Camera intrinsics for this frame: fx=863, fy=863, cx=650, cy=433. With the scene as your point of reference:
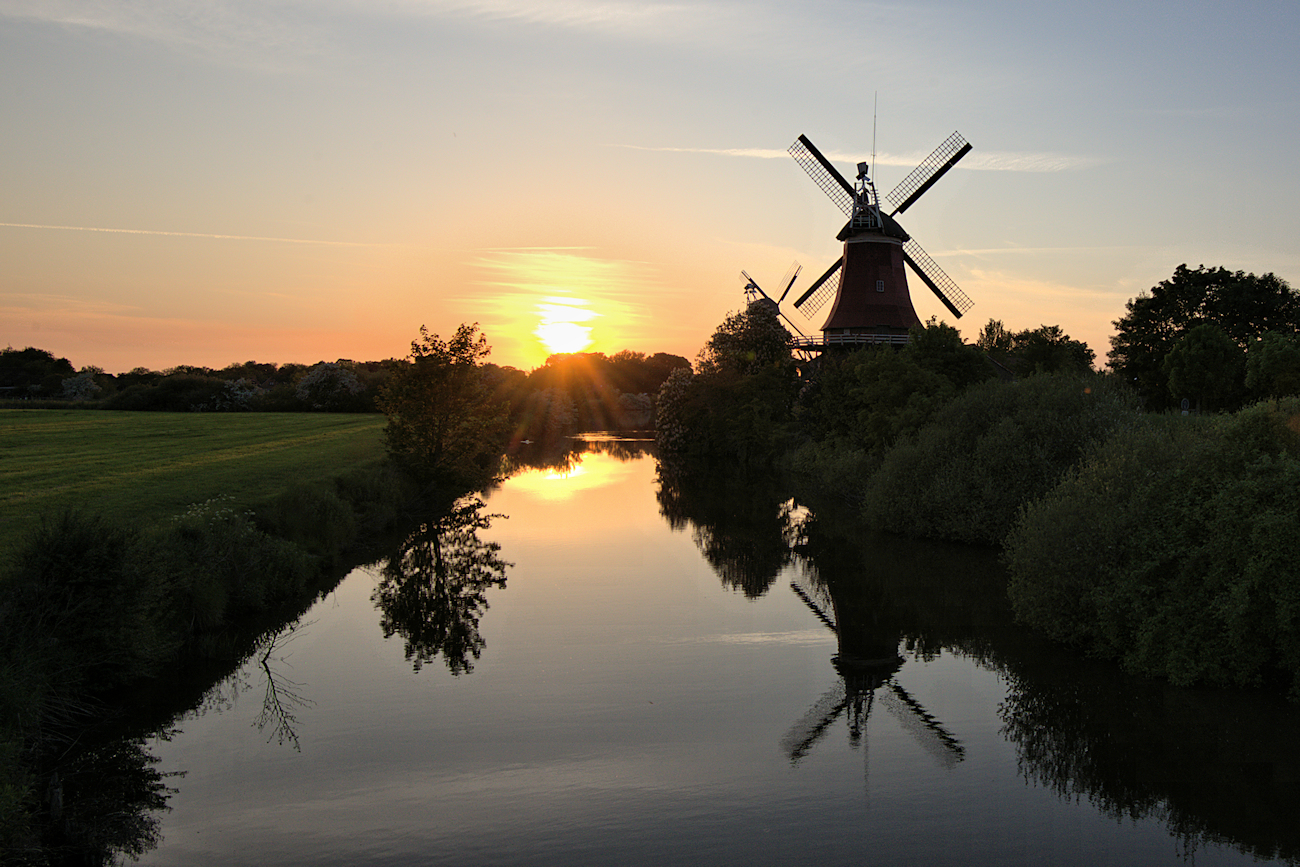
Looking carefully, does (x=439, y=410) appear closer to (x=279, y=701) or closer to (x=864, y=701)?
(x=279, y=701)

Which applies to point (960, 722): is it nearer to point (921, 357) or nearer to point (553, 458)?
point (921, 357)

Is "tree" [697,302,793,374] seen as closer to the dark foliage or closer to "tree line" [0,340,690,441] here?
"tree line" [0,340,690,441]

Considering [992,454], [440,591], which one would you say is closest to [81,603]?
[440,591]

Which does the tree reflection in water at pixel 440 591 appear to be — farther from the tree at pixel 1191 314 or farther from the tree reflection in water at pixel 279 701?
the tree at pixel 1191 314

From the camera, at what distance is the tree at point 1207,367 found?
65500mm

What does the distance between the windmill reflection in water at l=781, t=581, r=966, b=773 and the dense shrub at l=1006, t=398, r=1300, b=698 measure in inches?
141

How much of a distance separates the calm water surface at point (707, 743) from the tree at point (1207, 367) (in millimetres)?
54180

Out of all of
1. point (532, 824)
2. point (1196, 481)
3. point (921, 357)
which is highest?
point (921, 357)

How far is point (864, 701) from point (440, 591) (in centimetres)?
1318

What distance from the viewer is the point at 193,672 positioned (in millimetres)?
16828

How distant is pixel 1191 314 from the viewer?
251 feet

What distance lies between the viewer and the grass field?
2222 centimetres

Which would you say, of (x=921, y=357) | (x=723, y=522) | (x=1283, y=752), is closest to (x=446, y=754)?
(x=1283, y=752)

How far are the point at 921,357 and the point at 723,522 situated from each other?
13266mm
